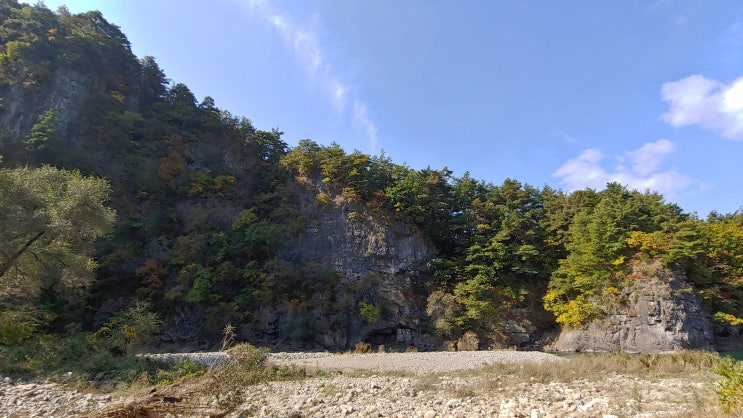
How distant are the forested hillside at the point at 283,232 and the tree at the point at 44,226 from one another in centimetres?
201

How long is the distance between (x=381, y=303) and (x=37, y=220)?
2144 cm

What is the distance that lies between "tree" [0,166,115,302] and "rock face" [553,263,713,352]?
3120cm

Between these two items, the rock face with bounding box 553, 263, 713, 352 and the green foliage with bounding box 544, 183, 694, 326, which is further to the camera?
the green foliage with bounding box 544, 183, 694, 326

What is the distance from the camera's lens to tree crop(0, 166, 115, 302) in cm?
1406

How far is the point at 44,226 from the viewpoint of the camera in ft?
47.5

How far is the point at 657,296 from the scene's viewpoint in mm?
25094

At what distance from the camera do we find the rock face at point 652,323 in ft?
79.4

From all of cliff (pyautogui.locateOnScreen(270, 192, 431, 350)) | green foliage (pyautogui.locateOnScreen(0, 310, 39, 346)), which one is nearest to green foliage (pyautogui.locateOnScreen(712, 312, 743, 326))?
cliff (pyautogui.locateOnScreen(270, 192, 431, 350))

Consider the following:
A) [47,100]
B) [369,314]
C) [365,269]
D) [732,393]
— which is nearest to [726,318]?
[369,314]

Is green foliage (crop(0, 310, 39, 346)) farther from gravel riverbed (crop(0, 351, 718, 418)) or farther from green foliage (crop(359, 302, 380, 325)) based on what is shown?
green foliage (crop(359, 302, 380, 325))

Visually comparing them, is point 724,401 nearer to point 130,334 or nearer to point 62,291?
point 130,334

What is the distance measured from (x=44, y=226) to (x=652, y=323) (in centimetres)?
3537

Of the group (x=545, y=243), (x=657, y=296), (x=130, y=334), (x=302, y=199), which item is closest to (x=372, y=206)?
(x=302, y=199)

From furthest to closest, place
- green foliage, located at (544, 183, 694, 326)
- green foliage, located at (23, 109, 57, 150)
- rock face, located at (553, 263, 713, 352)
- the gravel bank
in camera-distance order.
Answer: green foliage, located at (23, 109, 57, 150) → green foliage, located at (544, 183, 694, 326) → rock face, located at (553, 263, 713, 352) → the gravel bank
